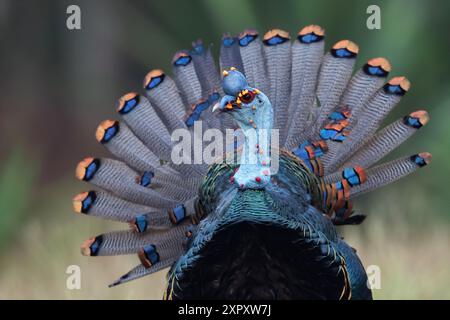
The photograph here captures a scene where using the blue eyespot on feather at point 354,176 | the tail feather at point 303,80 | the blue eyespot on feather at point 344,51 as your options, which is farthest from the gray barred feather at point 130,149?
the blue eyespot on feather at point 344,51

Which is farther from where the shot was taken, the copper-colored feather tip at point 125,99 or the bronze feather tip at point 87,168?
the copper-colored feather tip at point 125,99

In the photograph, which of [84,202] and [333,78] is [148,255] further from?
[333,78]

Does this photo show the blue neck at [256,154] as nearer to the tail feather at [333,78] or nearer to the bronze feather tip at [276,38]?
the tail feather at [333,78]

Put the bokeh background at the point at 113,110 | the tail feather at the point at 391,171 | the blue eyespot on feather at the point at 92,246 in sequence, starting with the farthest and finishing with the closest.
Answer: the bokeh background at the point at 113,110 < the tail feather at the point at 391,171 < the blue eyespot on feather at the point at 92,246

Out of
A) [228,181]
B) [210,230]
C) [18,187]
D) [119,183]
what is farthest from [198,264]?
[18,187]

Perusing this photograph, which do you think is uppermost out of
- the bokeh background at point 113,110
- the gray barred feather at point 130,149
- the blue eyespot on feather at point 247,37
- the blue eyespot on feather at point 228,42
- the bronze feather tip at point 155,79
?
the blue eyespot on feather at point 247,37

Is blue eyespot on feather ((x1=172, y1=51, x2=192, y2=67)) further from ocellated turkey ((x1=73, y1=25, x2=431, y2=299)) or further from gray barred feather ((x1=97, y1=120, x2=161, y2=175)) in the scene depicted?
gray barred feather ((x1=97, y1=120, x2=161, y2=175))

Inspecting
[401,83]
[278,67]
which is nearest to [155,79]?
[278,67]
